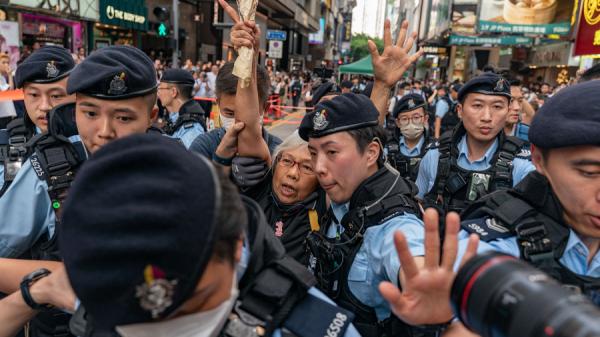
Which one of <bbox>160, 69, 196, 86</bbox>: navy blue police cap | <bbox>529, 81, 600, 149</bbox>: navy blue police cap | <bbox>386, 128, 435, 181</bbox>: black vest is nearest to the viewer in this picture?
<bbox>529, 81, 600, 149</bbox>: navy blue police cap

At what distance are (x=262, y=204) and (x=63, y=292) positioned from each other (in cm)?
133

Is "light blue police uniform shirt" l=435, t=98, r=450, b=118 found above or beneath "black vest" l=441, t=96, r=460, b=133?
above

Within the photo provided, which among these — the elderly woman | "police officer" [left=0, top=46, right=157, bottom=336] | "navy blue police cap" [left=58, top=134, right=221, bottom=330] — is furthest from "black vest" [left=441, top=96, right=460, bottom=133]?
"navy blue police cap" [left=58, top=134, right=221, bottom=330]

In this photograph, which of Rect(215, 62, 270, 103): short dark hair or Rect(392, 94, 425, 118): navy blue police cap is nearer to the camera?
Rect(215, 62, 270, 103): short dark hair

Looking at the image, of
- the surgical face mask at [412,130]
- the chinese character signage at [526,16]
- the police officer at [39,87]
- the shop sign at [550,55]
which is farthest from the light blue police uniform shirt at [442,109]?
the shop sign at [550,55]

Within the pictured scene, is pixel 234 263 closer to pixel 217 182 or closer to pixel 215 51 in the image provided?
pixel 217 182

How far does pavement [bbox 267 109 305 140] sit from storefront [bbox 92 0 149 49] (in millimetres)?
9149

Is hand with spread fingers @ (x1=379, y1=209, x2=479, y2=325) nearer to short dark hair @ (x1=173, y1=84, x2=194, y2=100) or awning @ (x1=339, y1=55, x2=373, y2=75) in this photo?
short dark hair @ (x1=173, y1=84, x2=194, y2=100)

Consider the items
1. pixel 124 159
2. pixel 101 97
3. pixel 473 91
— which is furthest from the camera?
pixel 473 91

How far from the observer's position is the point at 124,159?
1.03 metres

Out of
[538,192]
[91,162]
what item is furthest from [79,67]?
[538,192]

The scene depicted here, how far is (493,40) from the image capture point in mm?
28156

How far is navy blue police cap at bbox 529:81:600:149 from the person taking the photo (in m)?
1.58

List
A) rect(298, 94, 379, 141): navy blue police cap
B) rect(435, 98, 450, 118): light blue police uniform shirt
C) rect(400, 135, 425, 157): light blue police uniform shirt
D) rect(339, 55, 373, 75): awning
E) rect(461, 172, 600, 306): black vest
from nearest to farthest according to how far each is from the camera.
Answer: rect(461, 172, 600, 306): black vest
rect(298, 94, 379, 141): navy blue police cap
rect(400, 135, 425, 157): light blue police uniform shirt
rect(435, 98, 450, 118): light blue police uniform shirt
rect(339, 55, 373, 75): awning
